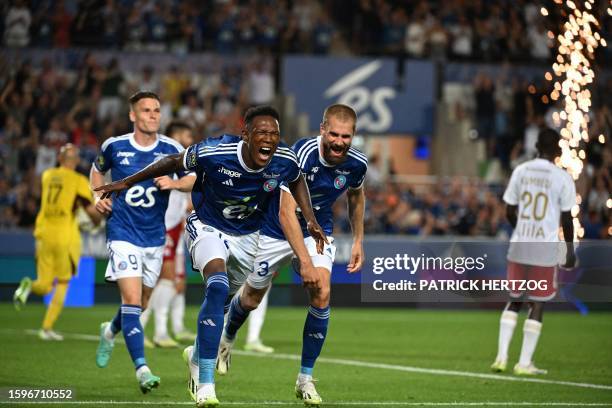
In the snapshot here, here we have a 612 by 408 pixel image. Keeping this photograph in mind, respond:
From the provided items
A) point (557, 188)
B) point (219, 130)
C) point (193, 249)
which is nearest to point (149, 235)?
point (193, 249)

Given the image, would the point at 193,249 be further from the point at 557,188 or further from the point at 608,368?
the point at 608,368

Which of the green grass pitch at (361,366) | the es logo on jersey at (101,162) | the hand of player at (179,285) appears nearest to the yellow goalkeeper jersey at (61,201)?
the green grass pitch at (361,366)

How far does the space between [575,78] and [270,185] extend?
18.9m

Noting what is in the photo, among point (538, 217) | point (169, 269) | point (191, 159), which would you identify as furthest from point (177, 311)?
point (191, 159)

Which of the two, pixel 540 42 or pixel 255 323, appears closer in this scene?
pixel 255 323

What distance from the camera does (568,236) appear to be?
1209 centimetres

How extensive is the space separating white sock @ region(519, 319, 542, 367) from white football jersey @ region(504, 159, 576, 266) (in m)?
0.66

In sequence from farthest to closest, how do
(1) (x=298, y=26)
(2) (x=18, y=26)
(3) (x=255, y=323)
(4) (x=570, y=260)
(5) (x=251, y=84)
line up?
(1) (x=298, y=26) → (5) (x=251, y=84) → (2) (x=18, y=26) → (3) (x=255, y=323) → (4) (x=570, y=260)

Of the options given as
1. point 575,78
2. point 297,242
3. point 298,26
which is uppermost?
point 298,26

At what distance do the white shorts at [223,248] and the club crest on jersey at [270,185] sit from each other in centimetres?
56

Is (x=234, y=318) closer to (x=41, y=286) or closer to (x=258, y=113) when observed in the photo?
(x=258, y=113)

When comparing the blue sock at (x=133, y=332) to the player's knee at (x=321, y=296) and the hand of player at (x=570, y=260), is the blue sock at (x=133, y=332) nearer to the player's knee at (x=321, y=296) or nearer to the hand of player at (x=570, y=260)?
the player's knee at (x=321, y=296)

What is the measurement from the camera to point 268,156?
884 cm

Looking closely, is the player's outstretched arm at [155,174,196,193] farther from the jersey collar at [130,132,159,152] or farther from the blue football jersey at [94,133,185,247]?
the jersey collar at [130,132,159,152]
